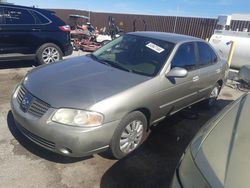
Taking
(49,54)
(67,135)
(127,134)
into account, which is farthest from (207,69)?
(49,54)

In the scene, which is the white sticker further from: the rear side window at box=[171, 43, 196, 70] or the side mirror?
the side mirror

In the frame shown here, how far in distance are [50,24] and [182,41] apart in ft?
14.2

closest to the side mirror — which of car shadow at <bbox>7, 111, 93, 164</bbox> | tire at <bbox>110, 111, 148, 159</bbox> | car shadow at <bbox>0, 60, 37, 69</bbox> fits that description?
tire at <bbox>110, 111, 148, 159</bbox>

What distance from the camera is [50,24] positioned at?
688 centimetres

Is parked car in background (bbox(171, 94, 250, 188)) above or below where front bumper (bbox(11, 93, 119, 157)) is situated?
above

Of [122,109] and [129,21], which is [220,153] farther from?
[129,21]

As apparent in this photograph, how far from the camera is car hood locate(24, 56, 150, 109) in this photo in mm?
2738

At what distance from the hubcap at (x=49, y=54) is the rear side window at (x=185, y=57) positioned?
14.1 feet

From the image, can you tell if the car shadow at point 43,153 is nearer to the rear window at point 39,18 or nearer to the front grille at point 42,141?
the front grille at point 42,141

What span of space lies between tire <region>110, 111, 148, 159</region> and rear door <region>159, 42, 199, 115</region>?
464 millimetres

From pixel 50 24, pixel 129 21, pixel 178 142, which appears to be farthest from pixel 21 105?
pixel 129 21

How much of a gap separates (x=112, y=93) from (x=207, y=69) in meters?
2.41

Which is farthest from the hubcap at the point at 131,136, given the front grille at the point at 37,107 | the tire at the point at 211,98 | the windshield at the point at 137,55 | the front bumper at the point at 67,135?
the tire at the point at 211,98

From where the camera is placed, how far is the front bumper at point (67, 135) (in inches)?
102
